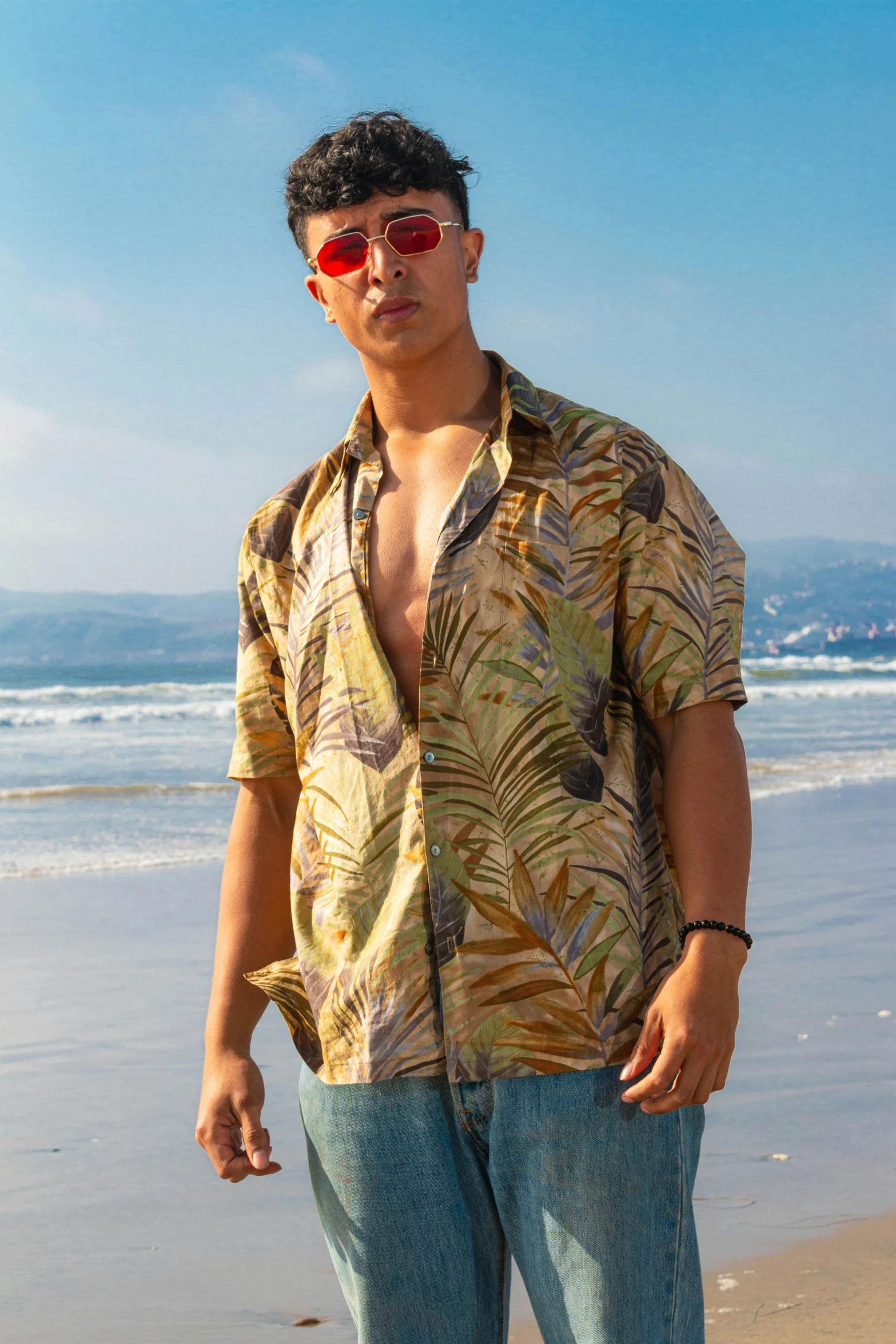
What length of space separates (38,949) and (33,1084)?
70.6 inches

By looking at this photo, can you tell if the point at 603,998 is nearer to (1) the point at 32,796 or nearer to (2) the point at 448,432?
(2) the point at 448,432

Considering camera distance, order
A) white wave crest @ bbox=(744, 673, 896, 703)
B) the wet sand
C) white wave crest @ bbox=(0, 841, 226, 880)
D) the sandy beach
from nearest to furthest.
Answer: the wet sand < the sandy beach < white wave crest @ bbox=(0, 841, 226, 880) < white wave crest @ bbox=(744, 673, 896, 703)

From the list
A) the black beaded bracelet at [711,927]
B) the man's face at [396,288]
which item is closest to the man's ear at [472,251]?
the man's face at [396,288]

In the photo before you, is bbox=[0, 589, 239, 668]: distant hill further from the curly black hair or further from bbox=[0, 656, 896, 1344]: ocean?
the curly black hair

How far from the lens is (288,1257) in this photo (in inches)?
129

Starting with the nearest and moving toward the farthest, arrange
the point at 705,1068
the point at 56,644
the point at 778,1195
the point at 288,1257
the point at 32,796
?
1. the point at 705,1068
2. the point at 288,1257
3. the point at 778,1195
4. the point at 32,796
5. the point at 56,644

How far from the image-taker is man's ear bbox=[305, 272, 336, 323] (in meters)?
1.79

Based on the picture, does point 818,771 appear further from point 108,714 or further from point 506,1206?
point 108,714

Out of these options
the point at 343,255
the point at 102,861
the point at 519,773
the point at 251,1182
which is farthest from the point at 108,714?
the point at 519,773

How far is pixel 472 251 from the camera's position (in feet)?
6.09

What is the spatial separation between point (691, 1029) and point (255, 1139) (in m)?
0.63

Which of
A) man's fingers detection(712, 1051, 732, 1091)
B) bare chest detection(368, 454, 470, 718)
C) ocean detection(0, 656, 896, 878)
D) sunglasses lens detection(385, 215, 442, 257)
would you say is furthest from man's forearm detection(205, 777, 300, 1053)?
ocean detection(0, 656, 896, 878)

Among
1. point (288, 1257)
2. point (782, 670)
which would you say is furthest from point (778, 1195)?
point (782, 670)

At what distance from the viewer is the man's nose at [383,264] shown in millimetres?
1688
